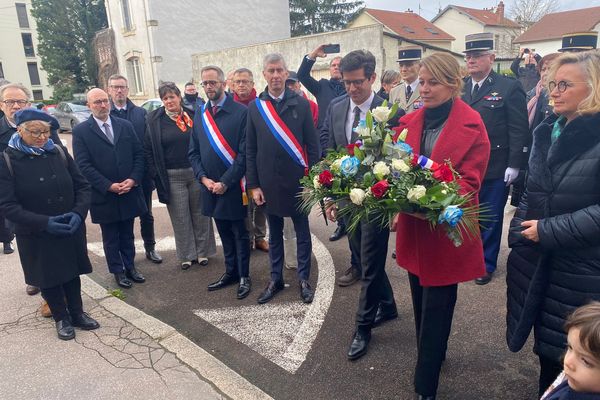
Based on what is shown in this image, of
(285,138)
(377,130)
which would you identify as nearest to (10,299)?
(285,138)

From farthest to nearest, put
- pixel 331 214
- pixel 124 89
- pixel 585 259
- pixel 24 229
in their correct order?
pixel 124 89 < pixel 24 229 < pixel 331 214 < pixel 585 259

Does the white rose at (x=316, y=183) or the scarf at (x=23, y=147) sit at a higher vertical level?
the scarf at (x=23, y=147)

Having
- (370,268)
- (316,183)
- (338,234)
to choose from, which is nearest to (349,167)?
(316,183)

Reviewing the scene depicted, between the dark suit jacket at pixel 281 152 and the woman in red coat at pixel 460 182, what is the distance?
154cm

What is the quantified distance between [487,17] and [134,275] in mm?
49631

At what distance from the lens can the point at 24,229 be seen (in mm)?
3748

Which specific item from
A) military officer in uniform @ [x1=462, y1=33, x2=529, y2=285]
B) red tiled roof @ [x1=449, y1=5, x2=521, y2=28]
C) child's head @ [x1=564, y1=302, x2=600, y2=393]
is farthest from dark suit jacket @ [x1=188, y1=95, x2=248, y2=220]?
red tiled roof @ [x1=449, y1=5, x2=521, y2=28]

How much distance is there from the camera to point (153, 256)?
579 centimetres

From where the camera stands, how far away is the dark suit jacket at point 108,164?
4785mm

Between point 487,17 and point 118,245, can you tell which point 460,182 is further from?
point 487,17

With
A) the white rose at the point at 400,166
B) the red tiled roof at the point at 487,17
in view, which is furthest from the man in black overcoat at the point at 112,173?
the red tiled roof at the point at 487,17

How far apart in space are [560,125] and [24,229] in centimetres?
396

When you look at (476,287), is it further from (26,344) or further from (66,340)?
(26,344)

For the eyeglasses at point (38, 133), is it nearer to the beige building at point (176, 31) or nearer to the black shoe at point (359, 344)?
the black shoe at point (359, 344)
